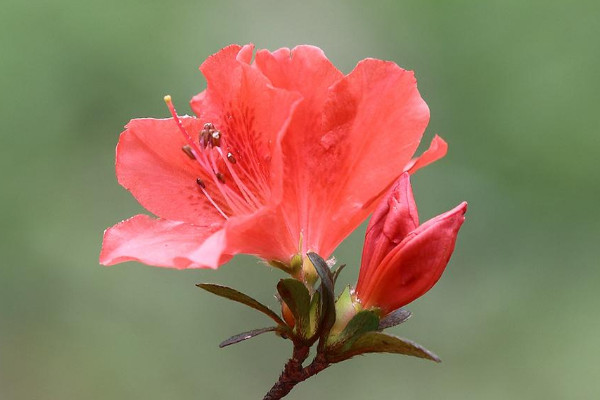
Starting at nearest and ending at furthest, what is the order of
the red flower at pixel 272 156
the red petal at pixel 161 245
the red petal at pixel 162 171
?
the red petal at pixel 161 245, the red flower at pixel 272 156, the red petal at pixel 162 171

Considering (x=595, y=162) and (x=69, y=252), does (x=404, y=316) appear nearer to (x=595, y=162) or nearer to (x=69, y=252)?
(x=69, y=252)

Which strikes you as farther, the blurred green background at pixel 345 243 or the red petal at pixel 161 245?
the blurred green background at pixel 345 243

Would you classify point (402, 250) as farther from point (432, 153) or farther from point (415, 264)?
point (432, 153)

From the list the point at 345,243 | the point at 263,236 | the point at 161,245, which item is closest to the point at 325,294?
the point at 263,236

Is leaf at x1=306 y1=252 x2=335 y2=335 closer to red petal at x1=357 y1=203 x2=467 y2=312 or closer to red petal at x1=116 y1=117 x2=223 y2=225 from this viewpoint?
red petal at x1=357 y1=203 x2=467 y2=312

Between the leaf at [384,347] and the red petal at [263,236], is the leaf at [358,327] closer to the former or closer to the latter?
the leaf at [384,347]

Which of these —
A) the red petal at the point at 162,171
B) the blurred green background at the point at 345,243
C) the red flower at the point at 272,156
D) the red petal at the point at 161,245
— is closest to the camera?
the red petal at the point at 161,245

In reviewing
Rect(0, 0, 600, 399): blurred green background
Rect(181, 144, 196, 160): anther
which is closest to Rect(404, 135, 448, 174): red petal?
Rect(181, 144, 196, 160): anther

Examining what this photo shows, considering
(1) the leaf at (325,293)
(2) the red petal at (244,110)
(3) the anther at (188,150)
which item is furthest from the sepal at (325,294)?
(3) the anther at (188,150)
